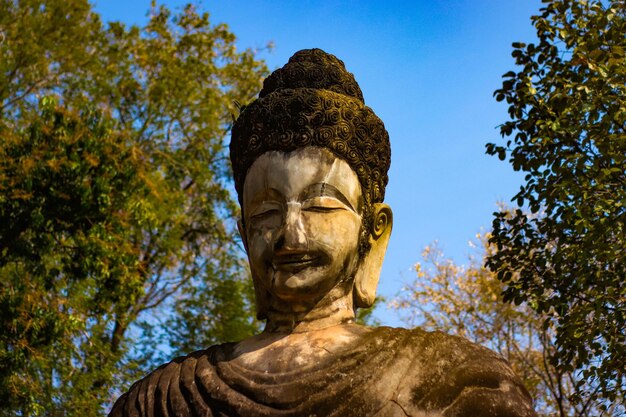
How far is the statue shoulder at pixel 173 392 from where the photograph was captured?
418 centimetres

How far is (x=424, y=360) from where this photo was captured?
404 centimetres

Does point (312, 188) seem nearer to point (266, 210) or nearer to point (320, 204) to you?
point (320, 204)

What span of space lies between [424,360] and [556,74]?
219 inches

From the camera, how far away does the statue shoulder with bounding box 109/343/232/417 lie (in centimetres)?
418

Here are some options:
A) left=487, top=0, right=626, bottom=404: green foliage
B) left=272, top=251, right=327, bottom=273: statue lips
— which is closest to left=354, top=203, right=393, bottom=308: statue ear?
left=272, top=251, right=327, bottom=273: statue lips

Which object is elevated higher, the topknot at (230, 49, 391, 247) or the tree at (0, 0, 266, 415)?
the tree at (0, 0, 266, 415)

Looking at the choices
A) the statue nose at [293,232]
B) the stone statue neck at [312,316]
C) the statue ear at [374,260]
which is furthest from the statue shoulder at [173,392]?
the statue ear at [374,260]

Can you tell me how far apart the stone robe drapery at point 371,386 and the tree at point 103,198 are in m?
6.82

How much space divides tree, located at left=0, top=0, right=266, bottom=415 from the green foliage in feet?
13.6

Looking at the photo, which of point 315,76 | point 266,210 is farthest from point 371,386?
point 315,76

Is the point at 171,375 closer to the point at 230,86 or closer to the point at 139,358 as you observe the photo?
the point at 139,358

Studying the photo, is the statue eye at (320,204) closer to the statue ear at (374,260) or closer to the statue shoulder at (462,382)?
the statue ear at (374,260)

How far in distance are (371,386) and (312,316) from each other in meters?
0.66

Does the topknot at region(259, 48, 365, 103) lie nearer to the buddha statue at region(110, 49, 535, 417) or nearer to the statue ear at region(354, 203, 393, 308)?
the buddha statue at region(110, 49, 535, 417)
